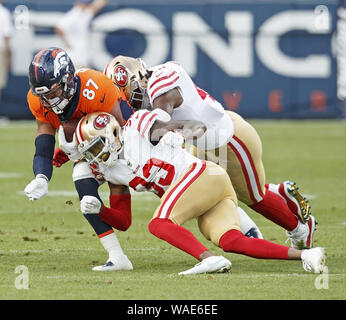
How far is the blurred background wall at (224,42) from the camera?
1455 centimetres

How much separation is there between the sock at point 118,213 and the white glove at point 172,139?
0.54m

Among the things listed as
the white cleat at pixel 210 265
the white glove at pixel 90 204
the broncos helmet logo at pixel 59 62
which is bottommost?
the white cleat at pixel 210 265

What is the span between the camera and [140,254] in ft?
17.3

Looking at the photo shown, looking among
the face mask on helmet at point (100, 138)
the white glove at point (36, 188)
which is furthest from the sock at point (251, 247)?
the white glove at point (36, 188)

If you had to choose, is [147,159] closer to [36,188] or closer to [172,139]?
[172,139]

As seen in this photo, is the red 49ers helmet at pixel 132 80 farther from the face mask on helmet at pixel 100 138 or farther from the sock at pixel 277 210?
the sock at pixel 277 210

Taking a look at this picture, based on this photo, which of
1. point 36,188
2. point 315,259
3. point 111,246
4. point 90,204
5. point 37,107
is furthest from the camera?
point 37,107

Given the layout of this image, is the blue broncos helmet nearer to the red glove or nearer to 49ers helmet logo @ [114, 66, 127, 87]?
the red glove

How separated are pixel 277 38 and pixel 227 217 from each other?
34.2 ft

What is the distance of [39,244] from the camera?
5.57m

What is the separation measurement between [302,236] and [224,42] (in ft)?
31.5

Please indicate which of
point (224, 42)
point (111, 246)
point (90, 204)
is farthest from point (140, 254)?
point (224, 42)

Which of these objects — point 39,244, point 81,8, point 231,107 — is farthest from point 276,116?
point 39,244
